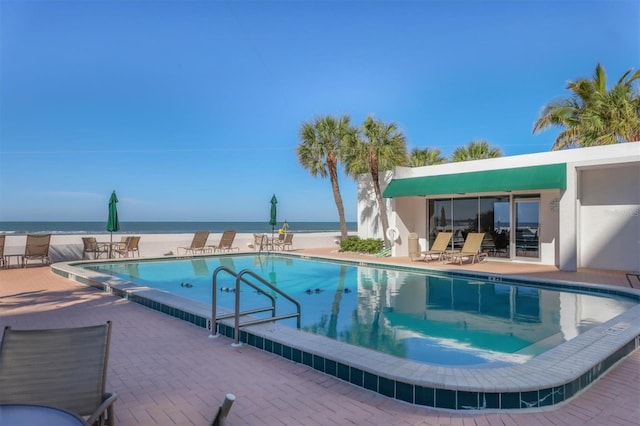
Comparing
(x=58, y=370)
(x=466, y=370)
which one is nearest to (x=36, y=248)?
(x=58, y=370)

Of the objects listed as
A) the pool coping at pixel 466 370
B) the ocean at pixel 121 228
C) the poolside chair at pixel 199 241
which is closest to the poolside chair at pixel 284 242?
the poolside chair at pixel 199 241

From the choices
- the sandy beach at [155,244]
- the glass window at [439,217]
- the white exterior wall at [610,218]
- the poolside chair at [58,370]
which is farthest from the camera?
the glass window at [439,217]

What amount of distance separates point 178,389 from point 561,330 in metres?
6.19

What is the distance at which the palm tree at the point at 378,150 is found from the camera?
1731 cm

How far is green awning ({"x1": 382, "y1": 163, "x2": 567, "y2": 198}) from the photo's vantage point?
478 inches

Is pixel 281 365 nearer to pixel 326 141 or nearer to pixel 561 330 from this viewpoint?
pixel 561 330

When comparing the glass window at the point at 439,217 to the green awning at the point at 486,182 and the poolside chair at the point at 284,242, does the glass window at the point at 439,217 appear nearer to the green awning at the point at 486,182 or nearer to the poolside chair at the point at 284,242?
the green awning at the point at 486,182

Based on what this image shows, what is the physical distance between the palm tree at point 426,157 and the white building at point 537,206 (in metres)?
13.4

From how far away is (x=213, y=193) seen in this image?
45750mm

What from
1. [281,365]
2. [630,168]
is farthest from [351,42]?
[281,365]

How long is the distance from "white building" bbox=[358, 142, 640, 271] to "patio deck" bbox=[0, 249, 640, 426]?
8092 mm

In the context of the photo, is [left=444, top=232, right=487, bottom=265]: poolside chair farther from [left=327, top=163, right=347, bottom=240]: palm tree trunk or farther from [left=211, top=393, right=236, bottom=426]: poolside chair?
[left=211, top=393, right=236, bottom=426]: poolside chair

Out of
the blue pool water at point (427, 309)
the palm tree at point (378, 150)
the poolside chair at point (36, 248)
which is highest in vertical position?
the palm tree at point (378, 150)

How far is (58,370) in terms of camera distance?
102 inches
